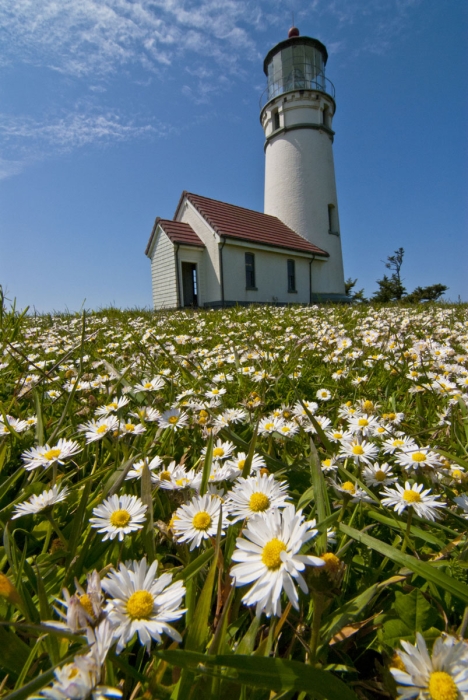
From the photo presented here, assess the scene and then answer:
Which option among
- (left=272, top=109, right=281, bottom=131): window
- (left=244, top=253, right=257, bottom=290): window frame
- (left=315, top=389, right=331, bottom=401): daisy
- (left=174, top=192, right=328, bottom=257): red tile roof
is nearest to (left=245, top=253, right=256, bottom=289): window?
(left=244, top=253, right=257, bottom=290): window frame

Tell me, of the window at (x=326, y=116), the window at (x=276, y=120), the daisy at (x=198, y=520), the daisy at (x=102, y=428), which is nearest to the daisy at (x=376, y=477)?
the daisy at (x=198, y=520)

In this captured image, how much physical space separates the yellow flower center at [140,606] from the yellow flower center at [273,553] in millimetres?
180

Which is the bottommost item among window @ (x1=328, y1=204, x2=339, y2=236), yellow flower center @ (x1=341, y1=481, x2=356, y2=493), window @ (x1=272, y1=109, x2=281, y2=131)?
yellow flower center @ (x1=341, y1=481, x2=356, y2=493)

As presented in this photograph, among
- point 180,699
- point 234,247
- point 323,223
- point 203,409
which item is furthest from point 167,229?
point 180,699

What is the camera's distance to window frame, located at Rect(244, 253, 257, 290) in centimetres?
1855

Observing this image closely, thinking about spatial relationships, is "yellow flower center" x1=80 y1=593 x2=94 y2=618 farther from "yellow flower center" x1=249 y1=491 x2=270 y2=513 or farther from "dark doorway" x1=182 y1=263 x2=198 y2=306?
"dark doorway" x1=182 y1=263 x2=198 y2=306

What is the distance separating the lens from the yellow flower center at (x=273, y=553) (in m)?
0.54

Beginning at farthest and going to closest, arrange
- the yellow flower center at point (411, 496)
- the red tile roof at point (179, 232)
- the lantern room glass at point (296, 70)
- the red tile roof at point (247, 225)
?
the lantern room glass at point (296, 70)
the red tile roof at point (179, 232)
the red tile roof at point (247, 225)
the yellow flower center at point (411, 496)

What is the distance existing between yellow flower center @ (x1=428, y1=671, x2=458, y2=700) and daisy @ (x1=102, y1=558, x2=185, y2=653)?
329 millimetres

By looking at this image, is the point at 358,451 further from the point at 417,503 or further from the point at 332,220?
the point at 332,220

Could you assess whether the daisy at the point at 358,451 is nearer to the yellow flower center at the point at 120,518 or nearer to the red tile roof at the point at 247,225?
the yellow flower center at the point at 120,518

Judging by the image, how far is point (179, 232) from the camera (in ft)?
59.8

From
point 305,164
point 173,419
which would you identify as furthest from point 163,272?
point 173,419

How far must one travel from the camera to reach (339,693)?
473 millimetres
